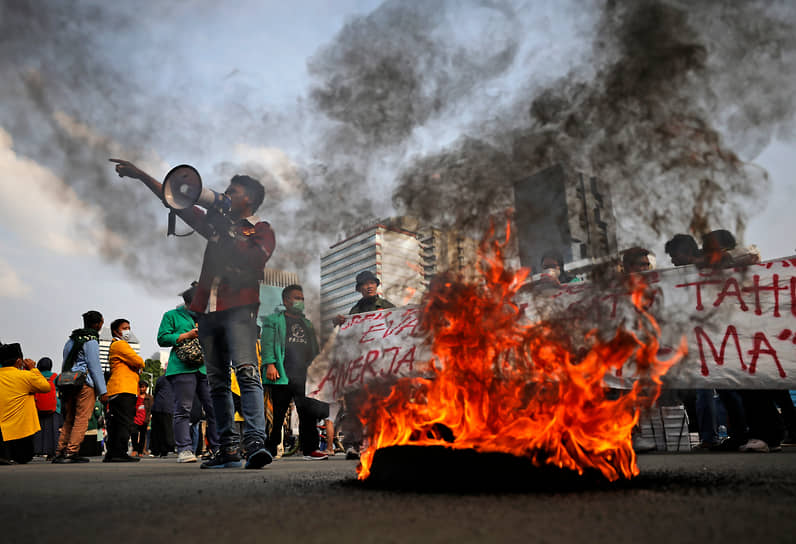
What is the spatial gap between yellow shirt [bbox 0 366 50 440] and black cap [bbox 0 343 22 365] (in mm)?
124

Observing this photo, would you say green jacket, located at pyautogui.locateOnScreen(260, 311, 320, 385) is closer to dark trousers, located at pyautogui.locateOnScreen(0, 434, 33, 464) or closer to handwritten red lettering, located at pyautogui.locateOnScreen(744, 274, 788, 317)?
dark trousers, located at pyautogui.locateOnScreen(0, 434, 33, 464)

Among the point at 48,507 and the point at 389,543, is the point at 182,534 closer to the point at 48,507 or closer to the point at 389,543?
the point at 389,543

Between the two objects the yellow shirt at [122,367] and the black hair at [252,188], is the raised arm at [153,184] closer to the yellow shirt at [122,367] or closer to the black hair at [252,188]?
the black hair at [252,188]

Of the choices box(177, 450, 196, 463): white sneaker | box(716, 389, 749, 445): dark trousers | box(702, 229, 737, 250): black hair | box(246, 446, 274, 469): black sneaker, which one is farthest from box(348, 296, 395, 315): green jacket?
box(702, 229, 737, 250): black hair

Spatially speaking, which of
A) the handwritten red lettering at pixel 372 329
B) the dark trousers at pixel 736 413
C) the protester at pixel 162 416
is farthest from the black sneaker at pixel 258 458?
the protester at pixel 162 416

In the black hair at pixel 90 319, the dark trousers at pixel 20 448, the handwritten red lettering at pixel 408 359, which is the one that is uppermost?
the black hair at pixel 90 319

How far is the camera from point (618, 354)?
2.99m

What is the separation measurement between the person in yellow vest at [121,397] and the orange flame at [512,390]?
6347 millimetres

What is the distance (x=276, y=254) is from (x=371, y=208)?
1409 mm

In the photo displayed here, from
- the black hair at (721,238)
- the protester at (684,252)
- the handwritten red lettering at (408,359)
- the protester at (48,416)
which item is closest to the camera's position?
the black hair at (721,238)

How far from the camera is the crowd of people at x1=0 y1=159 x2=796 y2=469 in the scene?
5.35 meters

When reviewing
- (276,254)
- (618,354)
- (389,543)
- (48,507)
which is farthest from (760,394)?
(48,507)

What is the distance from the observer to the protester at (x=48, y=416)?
11.5 m

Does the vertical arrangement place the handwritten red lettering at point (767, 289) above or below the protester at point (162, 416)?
above
